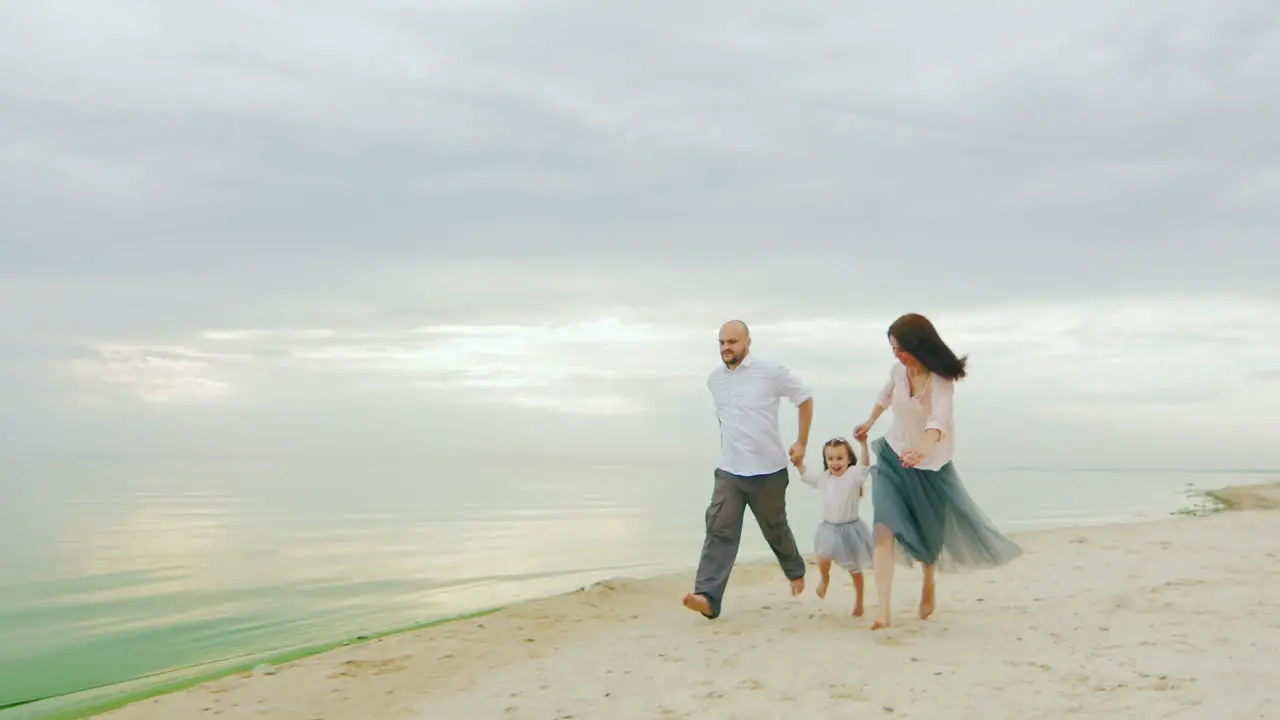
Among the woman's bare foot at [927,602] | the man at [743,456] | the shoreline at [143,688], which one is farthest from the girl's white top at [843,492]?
the shoreline at [143,688]

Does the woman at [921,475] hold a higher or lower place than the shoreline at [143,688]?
higher

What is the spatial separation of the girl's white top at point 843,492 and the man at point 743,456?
1.04 ft

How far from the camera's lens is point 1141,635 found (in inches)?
231

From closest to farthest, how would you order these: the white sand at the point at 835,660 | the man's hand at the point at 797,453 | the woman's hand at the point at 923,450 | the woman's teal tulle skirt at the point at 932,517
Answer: the white sand at the point at 835,660 < the woman's hand at the point at 923,450 < the woman's teal tulle skirt at the point at 932,517 < the man's hand at the point at 797,453

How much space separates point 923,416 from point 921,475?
16.4 inches

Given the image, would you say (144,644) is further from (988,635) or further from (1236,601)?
(1236,601)

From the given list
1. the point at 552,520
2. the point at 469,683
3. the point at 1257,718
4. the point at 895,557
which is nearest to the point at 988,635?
the point at 895,557

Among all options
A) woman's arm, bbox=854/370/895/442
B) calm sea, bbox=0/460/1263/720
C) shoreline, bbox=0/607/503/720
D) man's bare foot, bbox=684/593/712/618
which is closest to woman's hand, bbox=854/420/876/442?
woman's arm, bbox=854/370/895/442

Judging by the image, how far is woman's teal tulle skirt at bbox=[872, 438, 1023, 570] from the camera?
643 centimetres

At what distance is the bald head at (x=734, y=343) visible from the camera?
715 cm

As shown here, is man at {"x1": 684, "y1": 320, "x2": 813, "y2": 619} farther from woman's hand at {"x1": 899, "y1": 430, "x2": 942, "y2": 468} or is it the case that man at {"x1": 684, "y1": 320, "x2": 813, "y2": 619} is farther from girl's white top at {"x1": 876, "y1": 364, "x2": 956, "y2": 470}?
woman's hand at {"x1": 899, "y1": 430, "x2": 942, "y2": 468}

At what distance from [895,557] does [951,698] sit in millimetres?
2024

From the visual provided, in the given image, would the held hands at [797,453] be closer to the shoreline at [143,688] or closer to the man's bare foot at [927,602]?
the man's bare foot at [927,602]

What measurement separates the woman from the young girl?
1.51 ft
